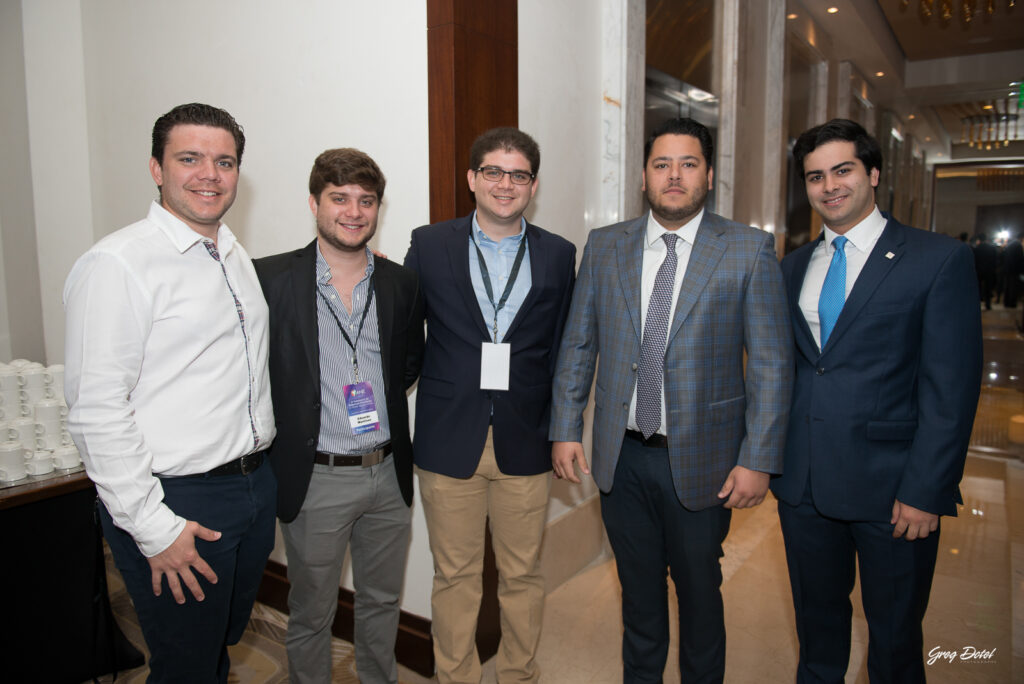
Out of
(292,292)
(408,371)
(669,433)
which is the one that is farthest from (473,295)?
(669,433)

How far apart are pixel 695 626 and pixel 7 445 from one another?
247 cm

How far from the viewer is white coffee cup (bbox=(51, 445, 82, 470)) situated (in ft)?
7.93

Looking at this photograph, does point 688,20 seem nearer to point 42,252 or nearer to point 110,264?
point 110,264

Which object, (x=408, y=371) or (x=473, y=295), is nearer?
(x=473, y=295)

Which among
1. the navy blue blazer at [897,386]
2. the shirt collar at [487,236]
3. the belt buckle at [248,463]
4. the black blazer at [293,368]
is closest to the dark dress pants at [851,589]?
the navy blue blazer at [897,386]

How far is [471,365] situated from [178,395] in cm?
85

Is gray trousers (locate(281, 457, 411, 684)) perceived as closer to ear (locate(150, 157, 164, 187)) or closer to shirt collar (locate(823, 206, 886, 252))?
ear (locate(150, 157, 164, 187))

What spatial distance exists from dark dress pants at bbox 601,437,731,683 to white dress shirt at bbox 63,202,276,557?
1129 mm

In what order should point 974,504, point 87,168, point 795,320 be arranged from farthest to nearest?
point 974,504, point 87,168, point 795,320

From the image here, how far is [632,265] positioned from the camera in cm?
197

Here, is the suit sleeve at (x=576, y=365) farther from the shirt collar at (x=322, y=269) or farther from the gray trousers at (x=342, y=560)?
the shirt collar at (x=322, y=269)

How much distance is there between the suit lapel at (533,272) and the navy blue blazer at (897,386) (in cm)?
87

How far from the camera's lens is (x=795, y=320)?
196cm

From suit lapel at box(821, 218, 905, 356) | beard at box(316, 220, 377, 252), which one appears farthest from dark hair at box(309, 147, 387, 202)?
suit lapel at box(821, 218, 905, 356)
